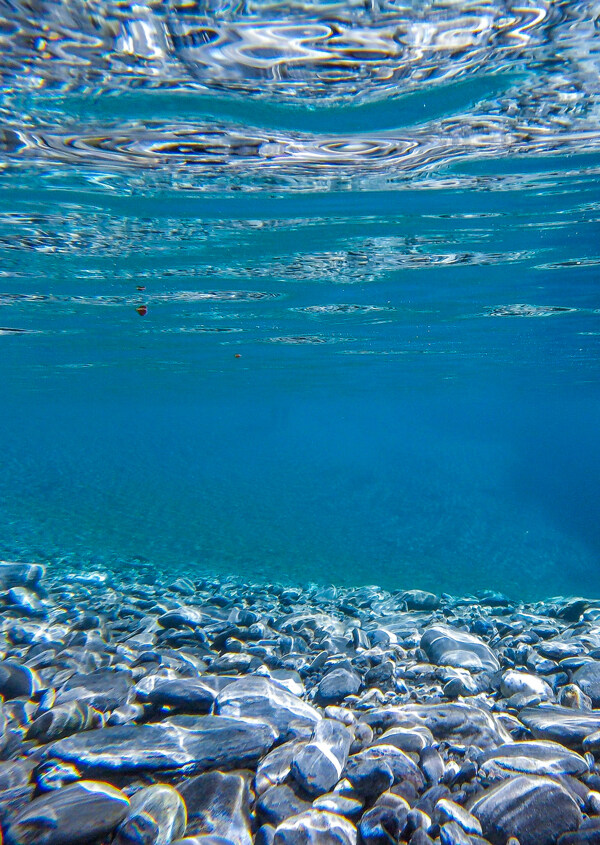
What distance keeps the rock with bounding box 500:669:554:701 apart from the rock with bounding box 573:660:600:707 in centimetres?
30

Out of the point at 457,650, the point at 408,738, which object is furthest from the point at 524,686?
the point at 408,738

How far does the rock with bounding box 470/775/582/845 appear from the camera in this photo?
8.88 feet

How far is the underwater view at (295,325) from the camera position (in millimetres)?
3174

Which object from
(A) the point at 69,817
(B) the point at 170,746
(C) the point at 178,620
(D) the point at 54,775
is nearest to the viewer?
(A) the point at 69,817

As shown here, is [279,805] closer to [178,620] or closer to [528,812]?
[528,812]

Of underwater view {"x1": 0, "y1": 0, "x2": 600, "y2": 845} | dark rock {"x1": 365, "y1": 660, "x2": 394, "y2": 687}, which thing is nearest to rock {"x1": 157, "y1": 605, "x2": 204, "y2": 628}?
underwater view {"x1": 0, "y1": 0, "x2": 600, "y2": 845}

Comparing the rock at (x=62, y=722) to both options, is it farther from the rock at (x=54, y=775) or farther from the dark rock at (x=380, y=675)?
the dark rock at (x=380, y=675)

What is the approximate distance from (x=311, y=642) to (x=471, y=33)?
787 cm

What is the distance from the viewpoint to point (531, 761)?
10.9 feet

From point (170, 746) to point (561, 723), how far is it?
2.88 m

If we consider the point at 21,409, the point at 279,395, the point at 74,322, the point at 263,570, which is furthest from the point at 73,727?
the point at 21,409

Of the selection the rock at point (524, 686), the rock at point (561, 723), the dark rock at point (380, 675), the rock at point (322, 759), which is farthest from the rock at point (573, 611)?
the rock at point (322, 759)

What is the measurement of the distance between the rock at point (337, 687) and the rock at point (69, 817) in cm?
242

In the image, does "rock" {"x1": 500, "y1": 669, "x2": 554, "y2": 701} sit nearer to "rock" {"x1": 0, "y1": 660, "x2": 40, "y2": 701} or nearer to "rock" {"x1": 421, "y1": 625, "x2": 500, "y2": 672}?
"rock" {"x1": 421, "y1": 625, "x2": 500, "y2": 672}
